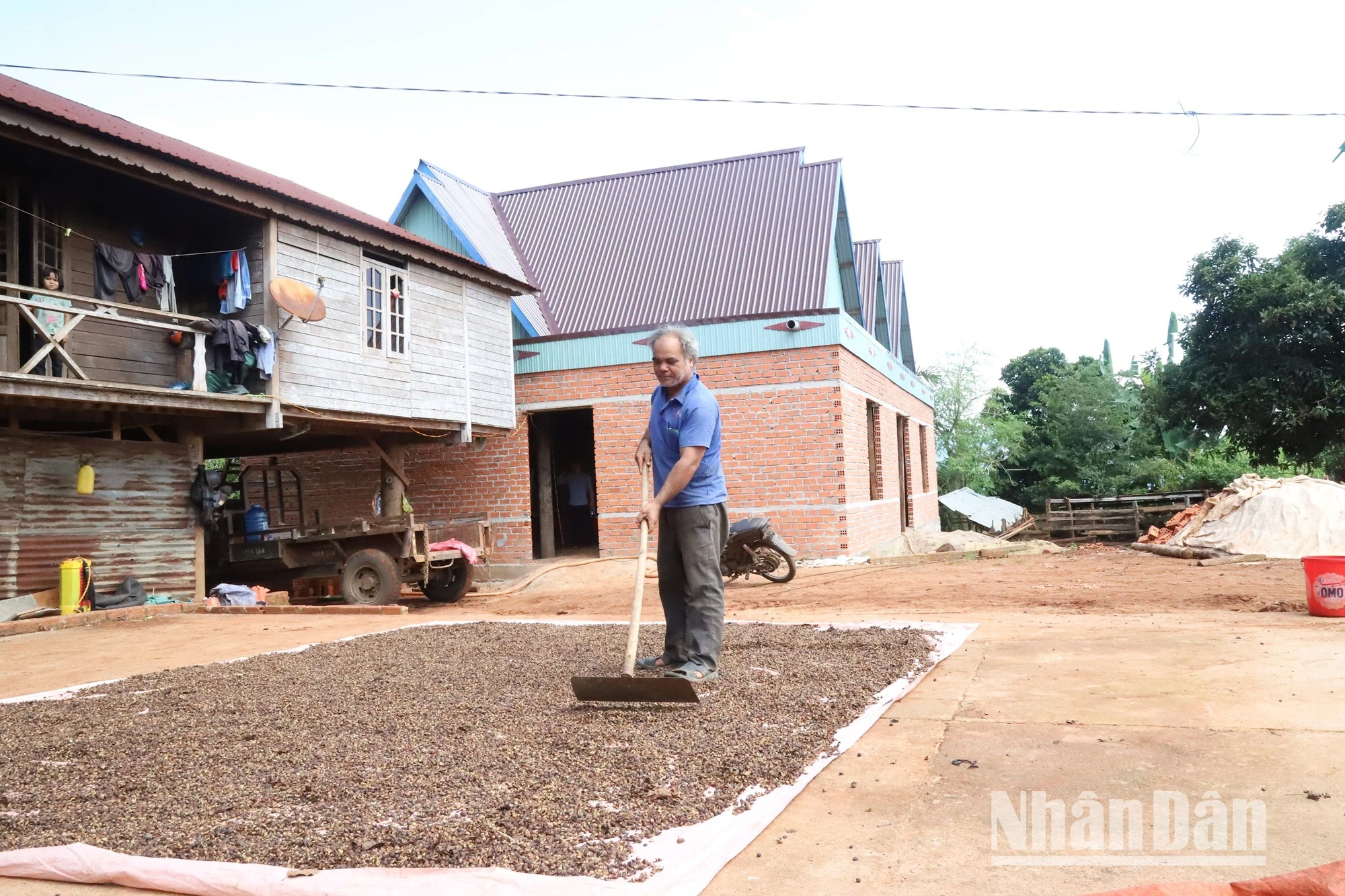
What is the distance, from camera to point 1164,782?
2.54 m

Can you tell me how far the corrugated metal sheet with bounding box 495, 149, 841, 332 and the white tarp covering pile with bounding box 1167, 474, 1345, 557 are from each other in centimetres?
654

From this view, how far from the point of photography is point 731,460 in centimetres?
1323

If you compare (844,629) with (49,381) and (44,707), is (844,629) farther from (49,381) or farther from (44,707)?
(49,381)

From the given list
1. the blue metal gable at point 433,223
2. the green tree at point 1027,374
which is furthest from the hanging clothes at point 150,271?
the green tree at point 1027,374

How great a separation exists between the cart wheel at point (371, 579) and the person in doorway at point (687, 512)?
21.7 ft

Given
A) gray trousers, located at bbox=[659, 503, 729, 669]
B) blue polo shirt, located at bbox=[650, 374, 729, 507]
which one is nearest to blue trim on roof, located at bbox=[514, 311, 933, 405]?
blue polo shirt, located at bbox=[650, 374, 729, 507]

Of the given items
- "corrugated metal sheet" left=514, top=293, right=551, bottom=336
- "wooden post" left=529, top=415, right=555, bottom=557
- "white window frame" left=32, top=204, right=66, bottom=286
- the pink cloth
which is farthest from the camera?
"wooden post" left=529, top=415, right=555, bottom=557

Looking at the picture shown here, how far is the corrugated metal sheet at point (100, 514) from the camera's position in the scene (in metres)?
8.95

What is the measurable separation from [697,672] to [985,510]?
2304 cm

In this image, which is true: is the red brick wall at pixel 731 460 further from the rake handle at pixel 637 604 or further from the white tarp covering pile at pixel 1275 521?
the rake handle at pixel 637 604

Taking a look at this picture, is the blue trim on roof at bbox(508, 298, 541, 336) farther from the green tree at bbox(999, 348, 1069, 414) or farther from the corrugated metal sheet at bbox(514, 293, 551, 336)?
the green tree at bbox(999, 348, 1069, 414)

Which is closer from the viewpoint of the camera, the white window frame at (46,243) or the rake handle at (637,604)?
the rake handle at (637,604)

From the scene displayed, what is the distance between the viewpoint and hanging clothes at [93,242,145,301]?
9.27 m

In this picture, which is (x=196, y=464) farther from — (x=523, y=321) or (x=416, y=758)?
(x=416, y=758)
